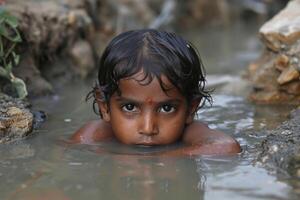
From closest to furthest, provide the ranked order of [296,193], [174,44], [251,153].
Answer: [296,193] < [251,153] < [174,44]

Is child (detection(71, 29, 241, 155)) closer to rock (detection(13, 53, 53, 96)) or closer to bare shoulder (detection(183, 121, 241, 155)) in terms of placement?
bare shoulder (detection(183, 121, 241, 155))

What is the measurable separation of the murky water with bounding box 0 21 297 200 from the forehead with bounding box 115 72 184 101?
0.31m

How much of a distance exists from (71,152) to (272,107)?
1.90 m

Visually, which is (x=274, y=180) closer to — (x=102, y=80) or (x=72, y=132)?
(x=102, y=80)

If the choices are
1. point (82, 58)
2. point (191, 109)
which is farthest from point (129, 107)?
point (82, 58)

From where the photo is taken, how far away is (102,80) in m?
3.67

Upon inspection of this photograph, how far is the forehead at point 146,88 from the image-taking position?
334cm

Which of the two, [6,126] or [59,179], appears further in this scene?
[6,126]

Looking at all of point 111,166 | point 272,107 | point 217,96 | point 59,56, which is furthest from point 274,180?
point 59,56

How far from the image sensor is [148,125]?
332 centimetres

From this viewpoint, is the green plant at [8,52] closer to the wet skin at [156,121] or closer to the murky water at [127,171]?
the murky water at [127,171]

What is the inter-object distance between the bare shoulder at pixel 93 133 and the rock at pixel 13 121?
297mm

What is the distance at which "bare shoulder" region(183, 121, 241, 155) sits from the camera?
10.7 ft

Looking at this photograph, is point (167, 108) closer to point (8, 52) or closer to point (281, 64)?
point (8, 52)
